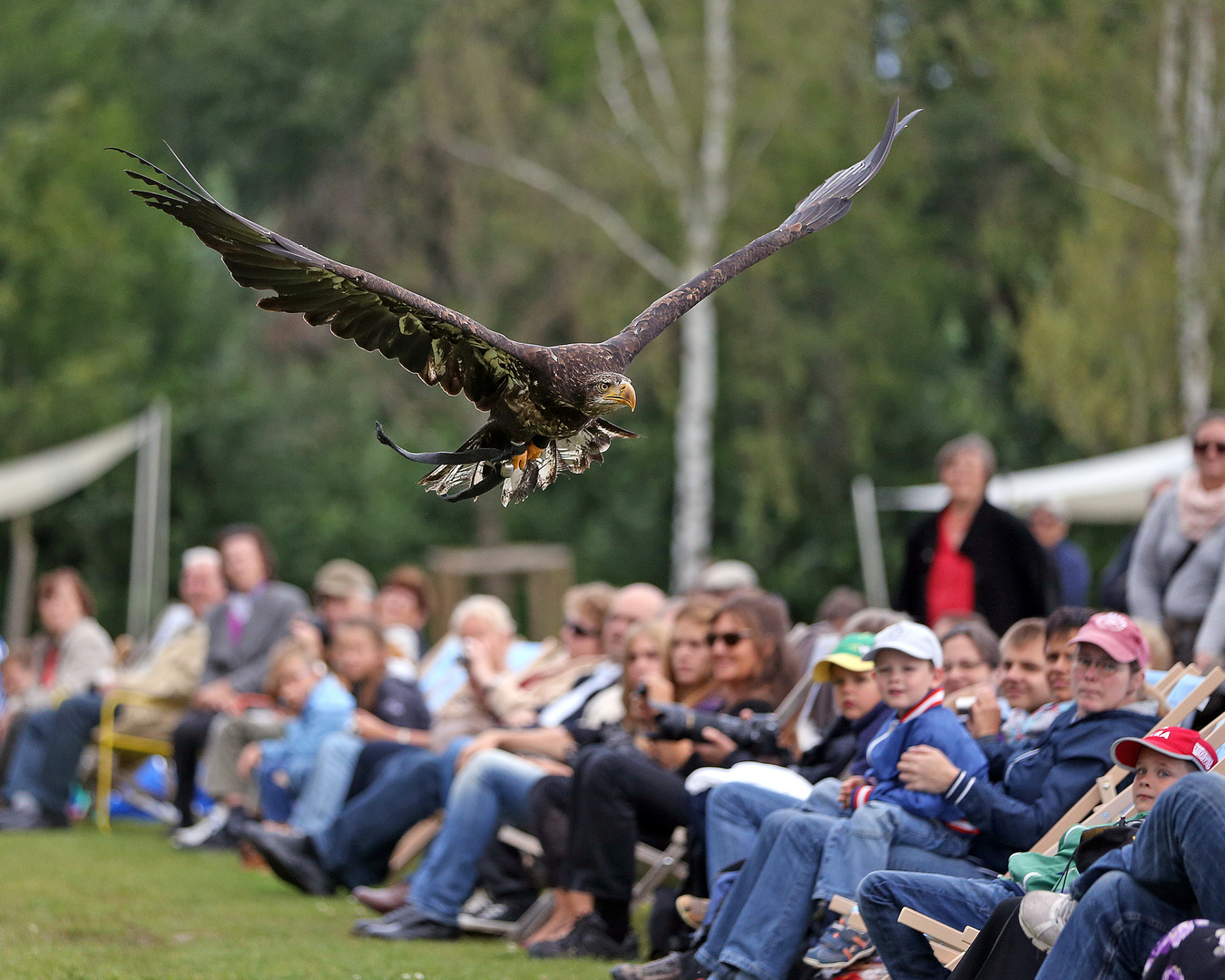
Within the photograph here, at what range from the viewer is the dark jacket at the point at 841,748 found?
4.64m

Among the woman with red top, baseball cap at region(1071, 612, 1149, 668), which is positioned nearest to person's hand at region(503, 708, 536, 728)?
the woman with red top

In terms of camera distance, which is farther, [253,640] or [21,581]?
[21,581]

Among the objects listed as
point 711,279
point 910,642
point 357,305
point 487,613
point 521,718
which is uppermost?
point 711,279

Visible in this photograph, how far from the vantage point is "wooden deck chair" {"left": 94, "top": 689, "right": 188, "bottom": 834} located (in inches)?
348

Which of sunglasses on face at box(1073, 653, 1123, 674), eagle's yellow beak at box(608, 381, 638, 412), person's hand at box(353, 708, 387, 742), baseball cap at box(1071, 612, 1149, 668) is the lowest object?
person's hand at box(353, 708, 387, 742)

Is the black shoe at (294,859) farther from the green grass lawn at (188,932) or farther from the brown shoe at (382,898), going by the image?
the brown shoe at (382,898)

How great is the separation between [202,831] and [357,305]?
407 cm

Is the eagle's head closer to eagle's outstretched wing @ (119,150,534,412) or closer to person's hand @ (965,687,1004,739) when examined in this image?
eagle's outstretched wing @ (119,150,534,412)

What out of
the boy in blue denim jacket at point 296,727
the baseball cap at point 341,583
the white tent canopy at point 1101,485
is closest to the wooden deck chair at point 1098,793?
the boy in blue denim jacket at point 296,727

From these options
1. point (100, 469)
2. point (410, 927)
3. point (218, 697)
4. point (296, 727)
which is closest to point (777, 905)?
point (410, 927)

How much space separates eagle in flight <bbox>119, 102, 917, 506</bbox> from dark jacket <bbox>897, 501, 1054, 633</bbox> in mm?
1543

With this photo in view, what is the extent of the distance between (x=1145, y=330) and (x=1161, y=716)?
518 inches

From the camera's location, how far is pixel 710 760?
518cm

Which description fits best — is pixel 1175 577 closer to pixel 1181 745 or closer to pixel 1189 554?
pixel 1189 554
